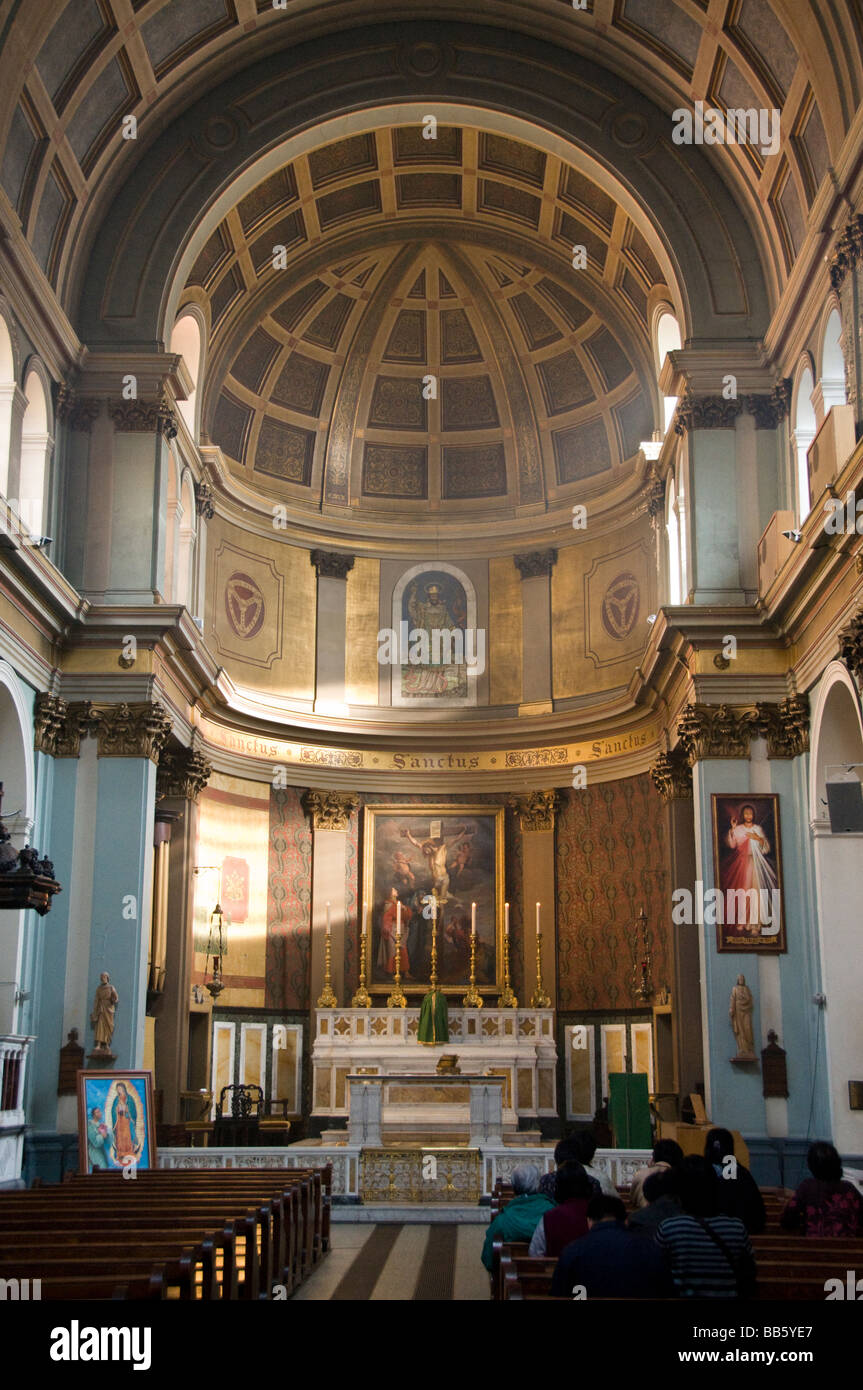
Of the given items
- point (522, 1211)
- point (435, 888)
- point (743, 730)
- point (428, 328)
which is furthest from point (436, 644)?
point (522, 1211)

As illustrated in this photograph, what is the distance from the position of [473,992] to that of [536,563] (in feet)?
27.9

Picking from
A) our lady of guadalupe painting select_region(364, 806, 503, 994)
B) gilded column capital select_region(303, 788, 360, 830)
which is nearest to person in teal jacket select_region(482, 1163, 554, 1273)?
our lady of guadalupe painting select_region(364, 806, 503, 994)

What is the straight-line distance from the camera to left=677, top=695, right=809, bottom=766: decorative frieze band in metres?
19.4

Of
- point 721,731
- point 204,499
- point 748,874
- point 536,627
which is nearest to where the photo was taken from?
point 748,874

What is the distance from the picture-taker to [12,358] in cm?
1808

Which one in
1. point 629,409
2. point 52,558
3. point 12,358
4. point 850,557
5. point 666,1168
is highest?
point 629,409

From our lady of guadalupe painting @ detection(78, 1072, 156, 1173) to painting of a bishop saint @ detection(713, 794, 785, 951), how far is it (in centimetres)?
778

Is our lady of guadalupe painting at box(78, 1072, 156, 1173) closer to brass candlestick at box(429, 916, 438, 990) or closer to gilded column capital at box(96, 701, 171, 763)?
gilded column capital at box(96, 701, 171, 763)

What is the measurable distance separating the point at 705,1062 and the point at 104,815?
886cm

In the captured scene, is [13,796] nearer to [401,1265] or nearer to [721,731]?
[401,1265]

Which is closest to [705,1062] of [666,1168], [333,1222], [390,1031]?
[333,1222]

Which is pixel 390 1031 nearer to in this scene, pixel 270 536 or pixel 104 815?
pixel 104 815

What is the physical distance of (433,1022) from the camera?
76.8 feet

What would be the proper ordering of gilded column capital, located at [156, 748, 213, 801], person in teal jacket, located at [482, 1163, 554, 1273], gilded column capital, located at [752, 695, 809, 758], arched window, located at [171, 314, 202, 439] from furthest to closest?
arched window, located at [171, 314, 202, 439] < gilded column capital, located at [156, 748, 213, 801] < gilded column capital, located at [752, 695, 809, 758] < person in teal jacket, located at [482, 1163, 554, 1273]
